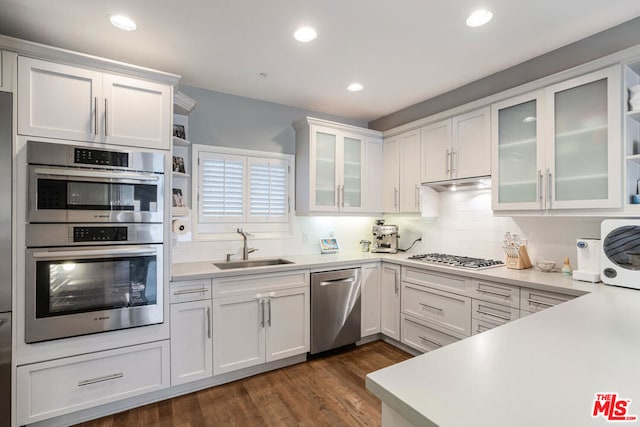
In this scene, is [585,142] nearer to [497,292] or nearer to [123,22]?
[497,292]

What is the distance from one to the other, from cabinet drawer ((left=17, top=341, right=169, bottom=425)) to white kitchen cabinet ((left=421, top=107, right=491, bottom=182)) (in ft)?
9.24

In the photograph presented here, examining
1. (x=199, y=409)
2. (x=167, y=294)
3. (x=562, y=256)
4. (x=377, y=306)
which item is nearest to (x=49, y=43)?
(x=167, y=294)

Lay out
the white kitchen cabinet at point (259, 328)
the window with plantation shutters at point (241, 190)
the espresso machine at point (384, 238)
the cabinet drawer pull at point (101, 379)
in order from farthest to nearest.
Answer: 1. the espresso machine at point (384, 238)
2. the window with plantation shutters at point (241, 190)
3. the white kitchen cabinet at point (259, 328)
4. the cabinet drawer pull at point (101, 379)

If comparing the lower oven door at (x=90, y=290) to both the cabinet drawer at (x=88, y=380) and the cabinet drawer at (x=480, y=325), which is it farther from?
the cabinet drawer at (x=480, y=325)

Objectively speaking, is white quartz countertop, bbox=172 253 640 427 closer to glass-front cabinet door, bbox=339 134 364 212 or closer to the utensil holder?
the utensil holder

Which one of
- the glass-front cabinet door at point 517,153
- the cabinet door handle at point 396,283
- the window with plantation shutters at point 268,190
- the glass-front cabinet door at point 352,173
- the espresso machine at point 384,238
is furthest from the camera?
the espresso machine at point 384,238

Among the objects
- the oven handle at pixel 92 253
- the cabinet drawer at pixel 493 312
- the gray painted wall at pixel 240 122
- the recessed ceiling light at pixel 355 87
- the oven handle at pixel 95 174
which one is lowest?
the cabinet drawer at pixel 493 312

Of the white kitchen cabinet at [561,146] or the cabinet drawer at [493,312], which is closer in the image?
the white kitchen cabinet at [561,146]

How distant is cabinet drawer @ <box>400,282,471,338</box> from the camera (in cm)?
256

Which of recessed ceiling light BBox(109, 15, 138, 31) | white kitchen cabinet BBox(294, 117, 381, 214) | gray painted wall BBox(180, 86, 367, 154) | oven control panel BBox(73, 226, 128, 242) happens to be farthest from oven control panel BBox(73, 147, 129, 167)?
white kitchen cabinet BBox(294, 117, 381, 214)

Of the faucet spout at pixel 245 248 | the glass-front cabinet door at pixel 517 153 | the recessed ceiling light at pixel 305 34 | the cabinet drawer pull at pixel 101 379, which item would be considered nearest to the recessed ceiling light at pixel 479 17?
the glass-front cabinet door at pixel 517 153

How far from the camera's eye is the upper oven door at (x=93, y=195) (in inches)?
75.1

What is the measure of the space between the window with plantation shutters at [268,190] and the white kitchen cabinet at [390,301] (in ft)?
4.13

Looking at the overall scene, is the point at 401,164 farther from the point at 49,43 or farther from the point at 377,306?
the point at 49,43
